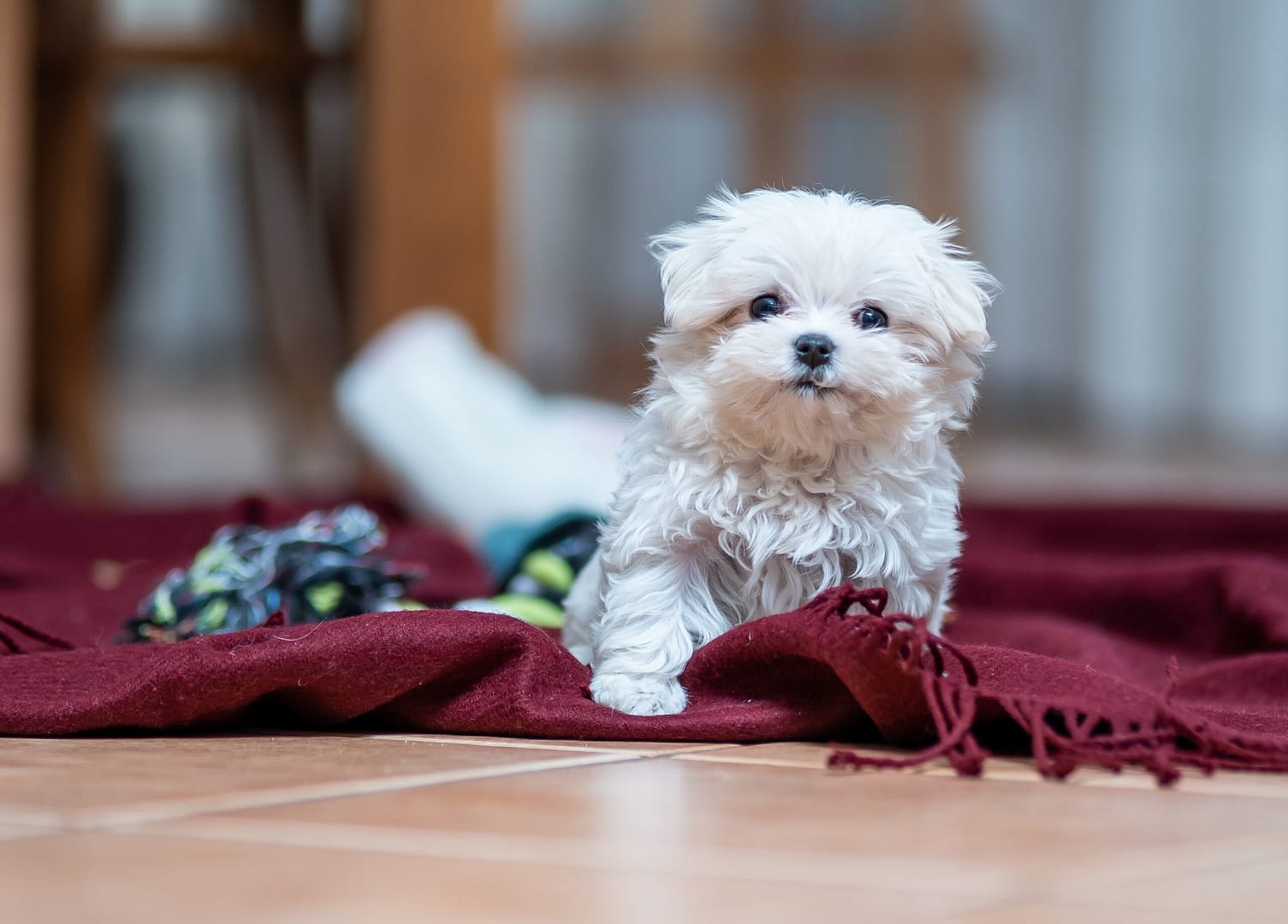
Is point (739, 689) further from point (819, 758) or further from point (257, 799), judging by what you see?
point (257, 799)

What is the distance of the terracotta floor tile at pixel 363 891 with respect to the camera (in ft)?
2.30

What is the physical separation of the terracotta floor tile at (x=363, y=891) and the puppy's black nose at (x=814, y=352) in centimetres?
50

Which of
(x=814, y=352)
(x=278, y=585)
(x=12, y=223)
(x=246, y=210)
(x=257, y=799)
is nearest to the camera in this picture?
(x=257, y=799)

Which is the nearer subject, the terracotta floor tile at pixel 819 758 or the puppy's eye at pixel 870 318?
the terracotta floor tile at pixel 819 758

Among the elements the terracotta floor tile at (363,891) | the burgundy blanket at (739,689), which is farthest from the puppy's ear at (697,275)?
the terracotta floor tile at (363,891)

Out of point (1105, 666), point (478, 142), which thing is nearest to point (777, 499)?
point (1105, 666)

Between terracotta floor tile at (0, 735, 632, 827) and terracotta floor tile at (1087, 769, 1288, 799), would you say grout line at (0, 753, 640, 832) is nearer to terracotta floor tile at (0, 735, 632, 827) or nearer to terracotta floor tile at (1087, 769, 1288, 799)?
terracotta floor tile at (0, 735, 632, 827)

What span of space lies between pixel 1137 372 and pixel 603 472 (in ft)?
10.2

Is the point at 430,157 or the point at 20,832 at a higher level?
the point at 430,157

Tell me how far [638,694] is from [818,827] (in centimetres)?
33

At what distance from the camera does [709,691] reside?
123 cm

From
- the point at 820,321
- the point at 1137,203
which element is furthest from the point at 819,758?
the point at 1137,203

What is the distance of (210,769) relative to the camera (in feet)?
3.39

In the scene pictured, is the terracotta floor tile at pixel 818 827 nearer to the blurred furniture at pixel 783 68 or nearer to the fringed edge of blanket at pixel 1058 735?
the fringed edge of blanket at pixel 1058 735
